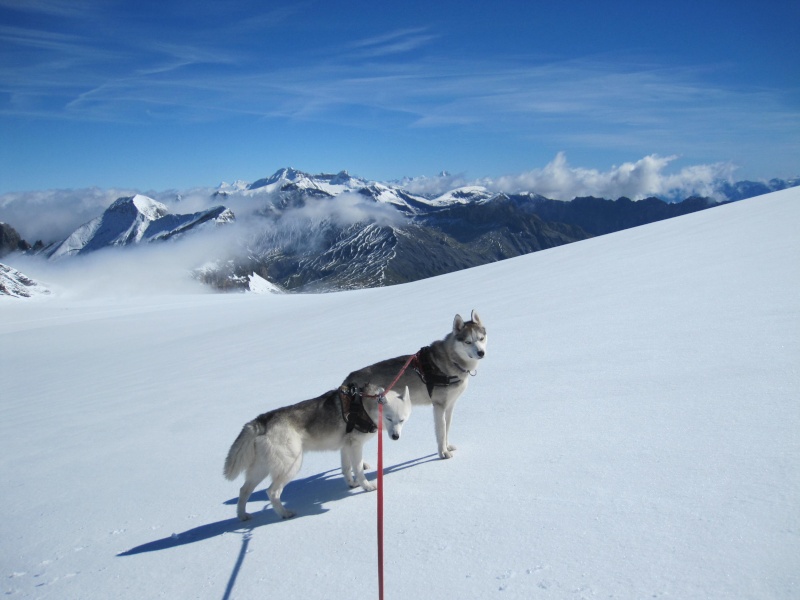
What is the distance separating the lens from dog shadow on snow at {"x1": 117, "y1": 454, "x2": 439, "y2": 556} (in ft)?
16.9

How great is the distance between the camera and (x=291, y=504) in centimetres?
584

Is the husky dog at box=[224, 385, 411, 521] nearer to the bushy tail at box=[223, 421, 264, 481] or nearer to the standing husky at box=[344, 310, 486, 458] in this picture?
the bushy tail at box=[223, 421, 264, 481]

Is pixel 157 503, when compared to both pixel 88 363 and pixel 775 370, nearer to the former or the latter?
pixel 775 370

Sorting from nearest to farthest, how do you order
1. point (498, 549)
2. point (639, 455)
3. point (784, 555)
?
point (784, 555), point (498, 549), point (639, 455)

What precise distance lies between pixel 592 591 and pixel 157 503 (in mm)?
5322

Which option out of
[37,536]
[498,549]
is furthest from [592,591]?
[37,536]

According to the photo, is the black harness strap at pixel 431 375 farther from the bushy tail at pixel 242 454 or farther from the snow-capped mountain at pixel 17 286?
the snow-capped mountain at pixel 17 286

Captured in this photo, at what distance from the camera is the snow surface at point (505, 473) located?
3740 millimetres

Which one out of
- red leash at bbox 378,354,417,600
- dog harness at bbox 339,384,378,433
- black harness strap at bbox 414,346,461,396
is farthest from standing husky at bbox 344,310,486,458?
dog harness at bbox 339,384,378,433

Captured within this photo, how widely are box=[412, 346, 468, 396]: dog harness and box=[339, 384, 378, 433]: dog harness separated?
3.61 feet

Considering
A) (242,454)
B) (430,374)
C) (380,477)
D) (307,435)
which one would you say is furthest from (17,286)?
(380,477)

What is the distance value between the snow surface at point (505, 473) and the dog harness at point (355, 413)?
78 cm

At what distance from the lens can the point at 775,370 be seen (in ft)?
20.7

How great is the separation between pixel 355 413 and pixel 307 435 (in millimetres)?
614
